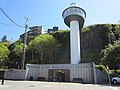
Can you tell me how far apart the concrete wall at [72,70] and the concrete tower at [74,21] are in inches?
475

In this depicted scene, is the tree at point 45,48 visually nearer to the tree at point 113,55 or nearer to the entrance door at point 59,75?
the entrance door at point 59,75

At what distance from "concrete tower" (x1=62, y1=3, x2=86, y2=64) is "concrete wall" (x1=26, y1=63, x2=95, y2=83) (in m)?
12.1

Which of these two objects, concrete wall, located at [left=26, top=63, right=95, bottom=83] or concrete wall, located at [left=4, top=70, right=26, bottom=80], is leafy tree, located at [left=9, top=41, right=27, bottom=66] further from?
concrete wall, located at [left=26, top=63, right=95, bottom=83]

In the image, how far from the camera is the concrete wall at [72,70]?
92.5ft

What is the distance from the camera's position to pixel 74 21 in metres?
45.1

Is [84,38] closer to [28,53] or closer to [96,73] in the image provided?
[28,53]

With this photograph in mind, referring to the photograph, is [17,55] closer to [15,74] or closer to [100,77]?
[15,74]

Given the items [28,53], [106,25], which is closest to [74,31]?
[106,25]

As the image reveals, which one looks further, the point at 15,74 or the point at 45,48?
the point at 45,48

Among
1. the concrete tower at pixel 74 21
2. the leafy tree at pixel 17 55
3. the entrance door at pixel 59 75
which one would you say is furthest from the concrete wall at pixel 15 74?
the leafy tree at pixel 17 55

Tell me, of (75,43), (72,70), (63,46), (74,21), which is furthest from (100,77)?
(63,46)

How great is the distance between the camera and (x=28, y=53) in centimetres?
5678

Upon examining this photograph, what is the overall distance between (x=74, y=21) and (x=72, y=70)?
18.9m

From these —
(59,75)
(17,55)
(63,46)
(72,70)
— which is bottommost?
(59,75)
